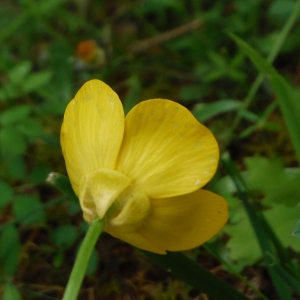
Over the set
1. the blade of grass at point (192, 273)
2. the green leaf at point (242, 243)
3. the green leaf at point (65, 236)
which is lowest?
the green leaf at point (65, 236)

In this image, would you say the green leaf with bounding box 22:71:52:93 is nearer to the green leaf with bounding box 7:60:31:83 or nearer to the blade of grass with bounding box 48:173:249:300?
the green leaf with bounding box 7:60:31:83

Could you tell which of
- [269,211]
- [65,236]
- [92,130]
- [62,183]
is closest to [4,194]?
[65,236]

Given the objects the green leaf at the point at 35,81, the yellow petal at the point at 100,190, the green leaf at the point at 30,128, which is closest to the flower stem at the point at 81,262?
the yellow petal at the point at 100,190

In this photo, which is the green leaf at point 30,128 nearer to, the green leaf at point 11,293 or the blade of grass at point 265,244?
the green leaf at point 11,293

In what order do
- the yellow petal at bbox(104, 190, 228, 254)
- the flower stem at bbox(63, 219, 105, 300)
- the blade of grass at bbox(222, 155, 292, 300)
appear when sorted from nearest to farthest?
the flower stem at bbox(63, 219, 105, 300), the yellow petal at bbox(104, 190, 228, 254), the blade of grass at bbox(222, 155, 292, 300)

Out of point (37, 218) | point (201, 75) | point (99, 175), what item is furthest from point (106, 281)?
point (201, 75)

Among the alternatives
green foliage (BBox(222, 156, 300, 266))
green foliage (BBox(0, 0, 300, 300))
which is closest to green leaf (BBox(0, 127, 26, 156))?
green foliage (BBox(0, 0, 300, 300))

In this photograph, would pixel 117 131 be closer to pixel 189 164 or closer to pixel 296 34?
pixel 189 164

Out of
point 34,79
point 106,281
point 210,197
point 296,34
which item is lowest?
point 106,281
